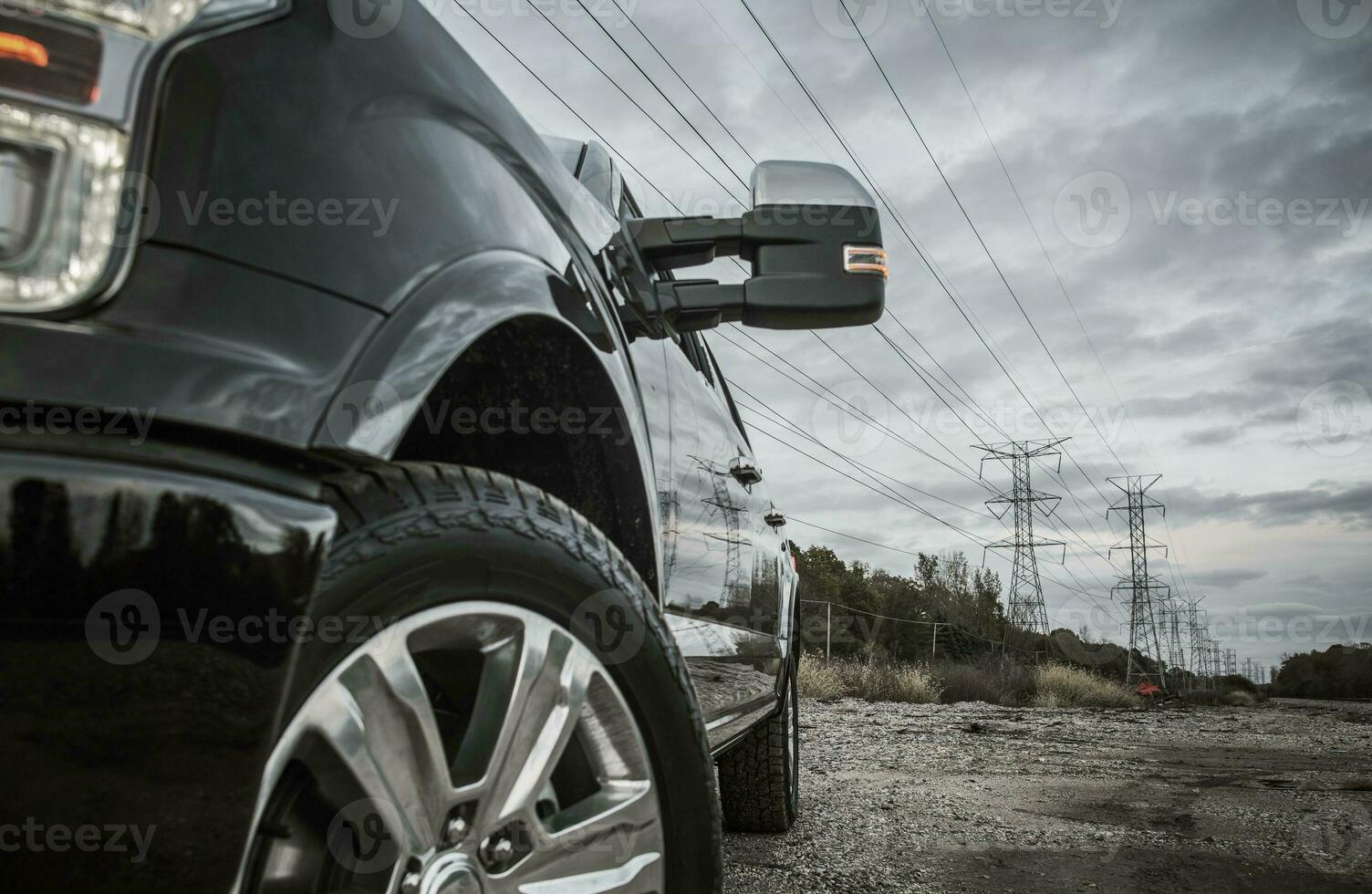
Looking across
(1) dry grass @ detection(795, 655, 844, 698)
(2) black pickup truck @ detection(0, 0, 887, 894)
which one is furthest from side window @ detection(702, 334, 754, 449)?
(1) dry grass @ detection(795, 655, 844, 698)

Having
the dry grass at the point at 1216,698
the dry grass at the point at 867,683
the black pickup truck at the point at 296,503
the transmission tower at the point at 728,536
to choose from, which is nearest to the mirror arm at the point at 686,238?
the transmission tower at the point at 728,536

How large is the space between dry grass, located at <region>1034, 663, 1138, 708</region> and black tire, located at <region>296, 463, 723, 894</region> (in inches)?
687

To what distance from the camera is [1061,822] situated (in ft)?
12.2

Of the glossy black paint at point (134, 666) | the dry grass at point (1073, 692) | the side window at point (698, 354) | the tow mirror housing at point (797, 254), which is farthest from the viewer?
the dry grass at point (1073, 692)

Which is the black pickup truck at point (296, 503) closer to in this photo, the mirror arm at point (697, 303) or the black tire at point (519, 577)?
→ the black tire at point (519, 577)

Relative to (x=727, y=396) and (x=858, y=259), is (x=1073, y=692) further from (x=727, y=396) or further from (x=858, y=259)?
(x=858, y=259)

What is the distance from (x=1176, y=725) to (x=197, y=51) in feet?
45.5

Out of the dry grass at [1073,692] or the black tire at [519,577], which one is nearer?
the black tire at [519,577]

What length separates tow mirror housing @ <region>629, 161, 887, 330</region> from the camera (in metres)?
1.88

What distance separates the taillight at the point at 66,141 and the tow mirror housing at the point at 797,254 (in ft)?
4.00

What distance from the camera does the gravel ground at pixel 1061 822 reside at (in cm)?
280

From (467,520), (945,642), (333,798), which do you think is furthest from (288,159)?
(945,642)

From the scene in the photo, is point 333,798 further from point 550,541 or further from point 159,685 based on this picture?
point 550,541

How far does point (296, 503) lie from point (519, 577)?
28 centimetres
